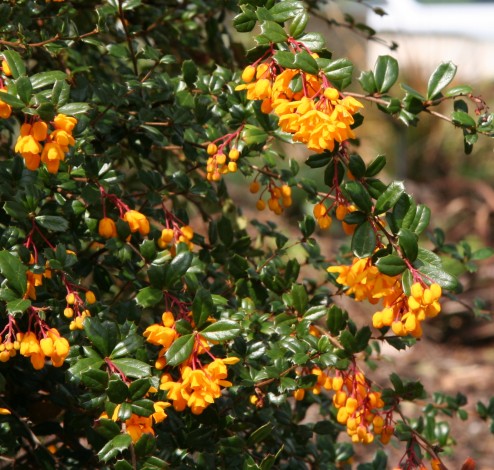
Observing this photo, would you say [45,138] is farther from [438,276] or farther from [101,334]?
[438,276]

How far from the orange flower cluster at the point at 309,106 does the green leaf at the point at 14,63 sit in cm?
36

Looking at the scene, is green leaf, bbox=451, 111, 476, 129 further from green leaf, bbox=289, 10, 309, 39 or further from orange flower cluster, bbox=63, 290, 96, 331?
orange flower cluster, bbox=63, 290, 96, 331

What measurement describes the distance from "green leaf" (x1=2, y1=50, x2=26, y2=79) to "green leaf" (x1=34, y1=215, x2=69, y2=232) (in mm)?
237

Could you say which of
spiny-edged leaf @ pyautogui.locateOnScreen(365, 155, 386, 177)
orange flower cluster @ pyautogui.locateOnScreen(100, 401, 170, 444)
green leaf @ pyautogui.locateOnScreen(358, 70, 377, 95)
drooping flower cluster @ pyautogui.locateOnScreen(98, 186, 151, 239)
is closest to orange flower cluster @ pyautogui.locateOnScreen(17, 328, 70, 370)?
orange flower cluster @ pyautogui.locateOnScreen(100, 401, 170, 444)

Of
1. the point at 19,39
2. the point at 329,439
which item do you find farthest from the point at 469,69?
the point at 19,39

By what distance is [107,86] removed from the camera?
1638 millimetres

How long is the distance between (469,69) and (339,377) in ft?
20.5

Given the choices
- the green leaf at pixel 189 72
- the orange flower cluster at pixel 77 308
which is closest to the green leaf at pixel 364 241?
the orange flower cluster at pixel 77 308

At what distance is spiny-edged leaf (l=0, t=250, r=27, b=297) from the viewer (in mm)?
1306

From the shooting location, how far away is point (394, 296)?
1305 millimetres

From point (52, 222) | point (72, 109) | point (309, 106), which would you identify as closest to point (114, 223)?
point (52, 222)

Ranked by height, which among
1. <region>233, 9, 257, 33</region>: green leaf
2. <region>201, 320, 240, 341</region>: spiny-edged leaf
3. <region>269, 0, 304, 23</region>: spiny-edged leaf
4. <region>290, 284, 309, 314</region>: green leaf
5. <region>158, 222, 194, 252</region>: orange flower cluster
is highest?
<region>269, 0, 304, 23</region>: spiny-edged leaf

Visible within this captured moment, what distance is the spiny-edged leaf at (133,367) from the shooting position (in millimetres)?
1295

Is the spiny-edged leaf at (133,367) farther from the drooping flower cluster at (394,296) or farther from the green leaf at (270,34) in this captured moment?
the green leaf at (270,34)
